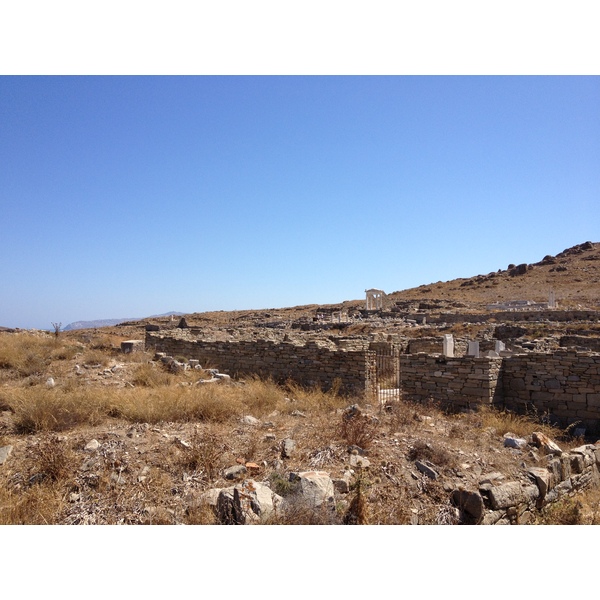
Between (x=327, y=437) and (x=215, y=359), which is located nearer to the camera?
(x=327, y=437)

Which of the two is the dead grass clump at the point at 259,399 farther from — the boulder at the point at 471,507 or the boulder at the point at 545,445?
the boulder at the point at 545,445

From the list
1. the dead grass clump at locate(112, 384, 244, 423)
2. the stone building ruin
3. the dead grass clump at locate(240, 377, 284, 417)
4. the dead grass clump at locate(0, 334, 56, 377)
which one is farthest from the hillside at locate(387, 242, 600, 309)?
the dead grass clump at locate(112, 384, 244, 423)

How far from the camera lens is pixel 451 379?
30.3 ft

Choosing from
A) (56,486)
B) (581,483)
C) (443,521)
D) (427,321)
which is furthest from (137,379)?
(427,321)

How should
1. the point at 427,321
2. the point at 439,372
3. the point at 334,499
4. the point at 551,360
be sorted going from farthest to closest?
the point at 427,321 < the point at 439,372 < the point at 551,360 < the point at 334,499

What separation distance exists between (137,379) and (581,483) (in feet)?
27.8

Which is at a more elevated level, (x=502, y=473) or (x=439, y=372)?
(x=439, y=372)

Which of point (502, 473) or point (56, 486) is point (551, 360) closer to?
point (502, 473)

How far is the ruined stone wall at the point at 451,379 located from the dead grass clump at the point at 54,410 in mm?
6423

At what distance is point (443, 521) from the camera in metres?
4.36

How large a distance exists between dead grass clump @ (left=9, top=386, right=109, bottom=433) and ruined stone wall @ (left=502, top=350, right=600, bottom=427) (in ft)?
26.3

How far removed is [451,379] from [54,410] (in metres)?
7.54

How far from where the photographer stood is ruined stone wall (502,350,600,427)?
27.1 ft

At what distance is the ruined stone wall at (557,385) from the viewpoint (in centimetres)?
826
